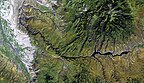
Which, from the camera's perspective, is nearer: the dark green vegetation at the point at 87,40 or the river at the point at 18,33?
the dark green vegetation at the point at 87,40

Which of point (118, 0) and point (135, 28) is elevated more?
point (118, 0)

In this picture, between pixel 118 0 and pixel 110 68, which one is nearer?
pixel 118 0

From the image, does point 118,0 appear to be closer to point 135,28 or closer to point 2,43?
point 135,28

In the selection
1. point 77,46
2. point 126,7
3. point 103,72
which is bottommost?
Answer: point 103,72

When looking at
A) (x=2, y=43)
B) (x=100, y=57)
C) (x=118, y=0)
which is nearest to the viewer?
(x=118, y=0)

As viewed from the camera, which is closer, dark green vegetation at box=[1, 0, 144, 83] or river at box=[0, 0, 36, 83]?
dark green vegetation at box=[1, 0, 144, 83]

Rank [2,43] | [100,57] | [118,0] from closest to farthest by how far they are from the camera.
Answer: [118,0]
[100,57]
[2,43]

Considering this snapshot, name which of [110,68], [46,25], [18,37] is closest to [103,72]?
[110,68]

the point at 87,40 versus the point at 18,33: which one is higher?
the point at 18,33
